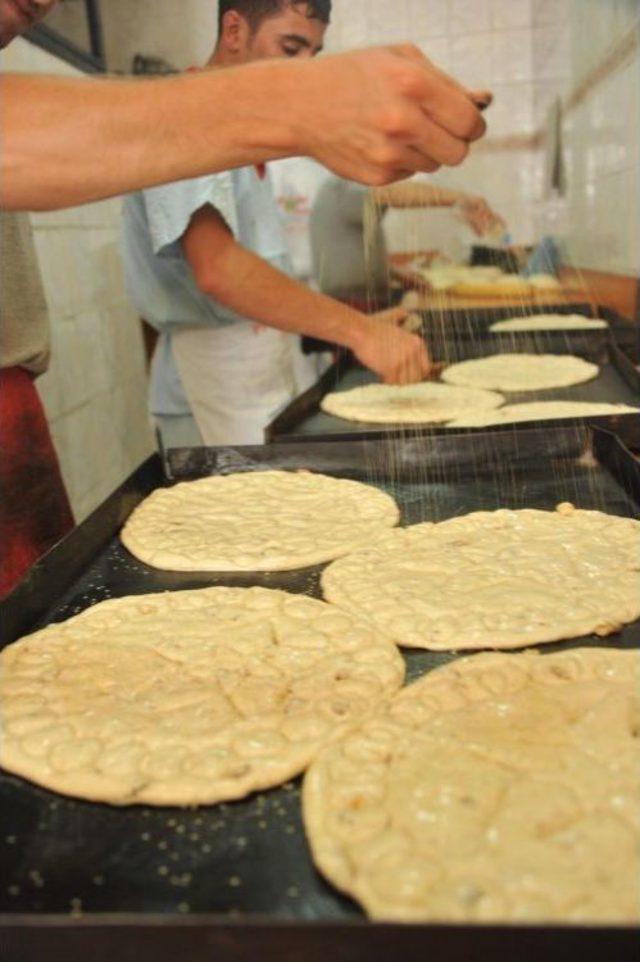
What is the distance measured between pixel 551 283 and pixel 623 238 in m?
1.19

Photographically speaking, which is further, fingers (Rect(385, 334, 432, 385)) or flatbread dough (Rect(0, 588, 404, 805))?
fingers (Rect(385, 334, 432, 385))

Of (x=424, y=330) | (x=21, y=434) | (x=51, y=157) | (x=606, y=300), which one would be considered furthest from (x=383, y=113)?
(x=606, y=300)

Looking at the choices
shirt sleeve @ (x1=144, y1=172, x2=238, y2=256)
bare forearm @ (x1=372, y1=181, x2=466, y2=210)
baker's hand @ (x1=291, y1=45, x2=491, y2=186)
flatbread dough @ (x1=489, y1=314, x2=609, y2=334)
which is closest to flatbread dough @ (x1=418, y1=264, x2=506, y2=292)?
flatbread dough @ (x1=489, y1=314, x2=609, y2=334)

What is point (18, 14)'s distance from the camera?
Result: 1.52m

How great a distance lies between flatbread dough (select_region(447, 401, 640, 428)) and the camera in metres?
2.17

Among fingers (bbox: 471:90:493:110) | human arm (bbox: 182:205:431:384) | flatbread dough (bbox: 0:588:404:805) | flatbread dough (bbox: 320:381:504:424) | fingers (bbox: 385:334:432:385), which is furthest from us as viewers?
fingers (bbox: 385:334:432:385)

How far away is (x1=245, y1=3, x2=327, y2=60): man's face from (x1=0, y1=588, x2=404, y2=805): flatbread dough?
0.86 m

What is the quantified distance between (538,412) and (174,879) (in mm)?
1726

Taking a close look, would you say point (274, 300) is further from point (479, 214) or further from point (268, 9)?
point (479, 214)

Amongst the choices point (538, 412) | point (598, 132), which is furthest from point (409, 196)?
point (598, 132)

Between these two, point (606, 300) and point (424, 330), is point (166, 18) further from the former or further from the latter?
point (606, 300)

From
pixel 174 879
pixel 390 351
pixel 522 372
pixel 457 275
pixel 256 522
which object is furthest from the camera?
pixel 457 275

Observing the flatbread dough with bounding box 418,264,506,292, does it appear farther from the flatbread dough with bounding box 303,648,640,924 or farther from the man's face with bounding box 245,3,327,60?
the flatbread dough with bounding box 303,648,640,924

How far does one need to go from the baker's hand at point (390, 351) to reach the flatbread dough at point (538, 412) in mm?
273
